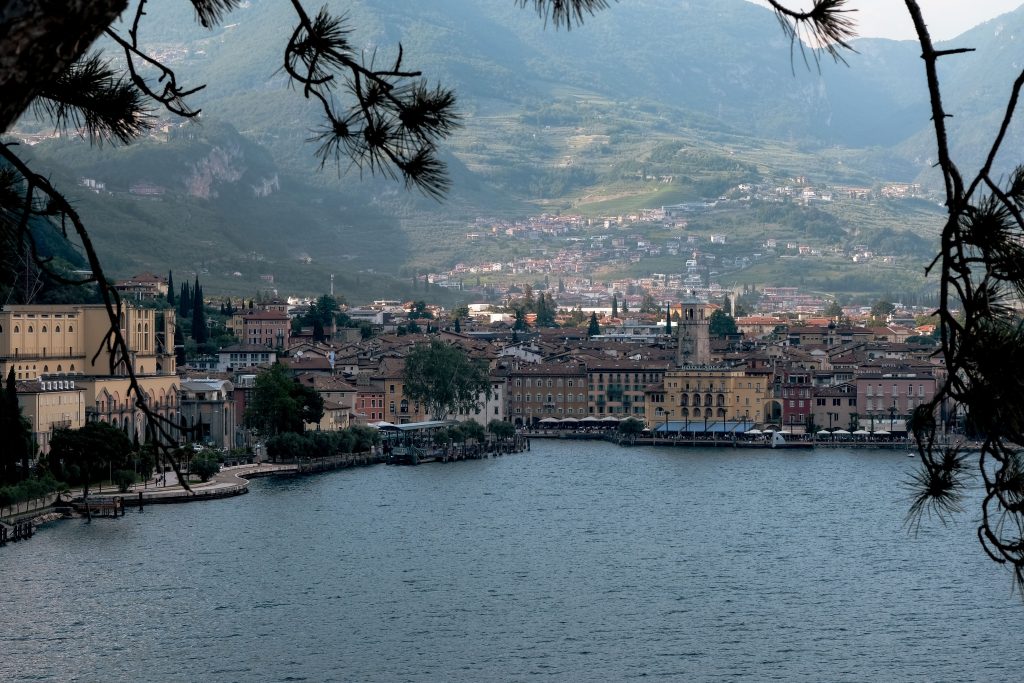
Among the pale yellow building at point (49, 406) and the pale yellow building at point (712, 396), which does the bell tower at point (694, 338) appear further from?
the pale yellow building at point (49, 406)

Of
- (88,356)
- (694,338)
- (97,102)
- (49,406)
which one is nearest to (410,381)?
(694,338)

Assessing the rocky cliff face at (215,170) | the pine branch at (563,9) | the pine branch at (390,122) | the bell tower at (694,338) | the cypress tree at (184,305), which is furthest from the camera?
the rocky cliff face at (215,170)

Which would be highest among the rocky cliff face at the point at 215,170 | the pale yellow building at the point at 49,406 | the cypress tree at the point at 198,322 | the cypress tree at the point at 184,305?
the rocky cliff face at the point at 215,170

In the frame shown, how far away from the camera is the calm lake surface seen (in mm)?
14805

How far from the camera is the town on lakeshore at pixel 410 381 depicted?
33219 millimetres

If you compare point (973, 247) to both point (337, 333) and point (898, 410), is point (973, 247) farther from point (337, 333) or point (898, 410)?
point (337, 333)

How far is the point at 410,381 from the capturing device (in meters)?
43.9

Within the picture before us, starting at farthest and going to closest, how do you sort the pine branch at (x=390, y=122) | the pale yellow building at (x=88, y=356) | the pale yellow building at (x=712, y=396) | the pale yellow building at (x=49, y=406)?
the pale yellow building at (x=712, y=396) → the pale yellow building at (x=88, y=356) → the pale yellow building at (x=49, y=406) → the pine branch at (x=390, y=122)

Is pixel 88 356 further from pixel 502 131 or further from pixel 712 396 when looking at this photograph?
pixel 502 131

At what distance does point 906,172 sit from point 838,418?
5265 inches

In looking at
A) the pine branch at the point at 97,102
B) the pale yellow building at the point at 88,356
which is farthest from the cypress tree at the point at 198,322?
the pine branch at the point at 97,102

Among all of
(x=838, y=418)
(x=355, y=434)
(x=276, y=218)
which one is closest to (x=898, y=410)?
(x=838, y=418)

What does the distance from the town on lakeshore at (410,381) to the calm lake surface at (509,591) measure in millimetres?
4475

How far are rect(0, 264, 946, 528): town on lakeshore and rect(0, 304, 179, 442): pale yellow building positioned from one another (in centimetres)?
4
